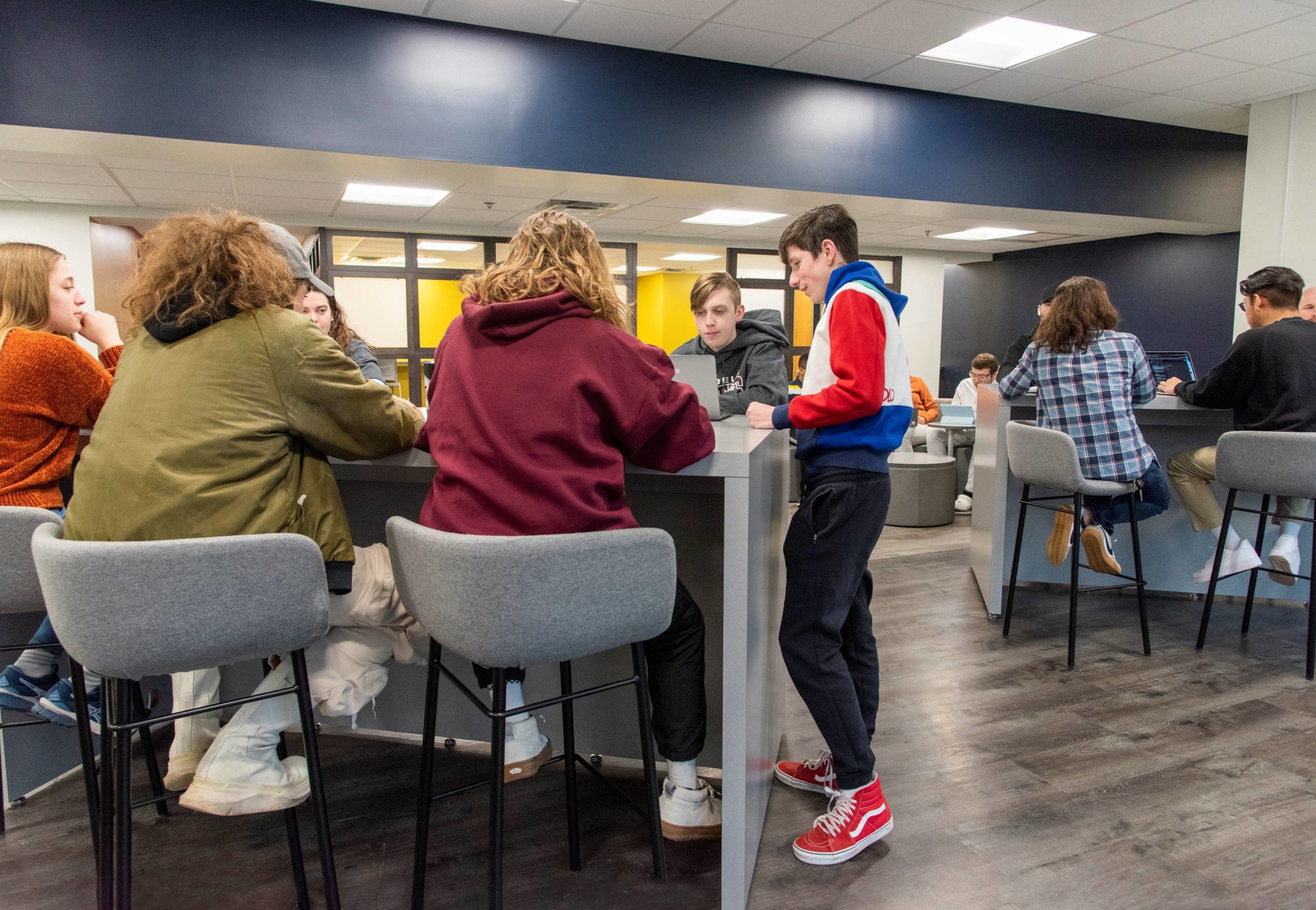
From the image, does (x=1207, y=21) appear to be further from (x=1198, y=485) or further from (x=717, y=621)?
(x=717, y=621)

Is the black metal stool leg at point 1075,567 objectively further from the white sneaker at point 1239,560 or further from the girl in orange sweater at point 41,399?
the girl in orange sweater at point 41,399

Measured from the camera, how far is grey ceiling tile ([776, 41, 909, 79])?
196 inches

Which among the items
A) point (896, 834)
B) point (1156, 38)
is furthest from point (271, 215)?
point (896, 834)

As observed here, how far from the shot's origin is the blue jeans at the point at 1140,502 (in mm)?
3201

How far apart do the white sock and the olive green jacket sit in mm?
882

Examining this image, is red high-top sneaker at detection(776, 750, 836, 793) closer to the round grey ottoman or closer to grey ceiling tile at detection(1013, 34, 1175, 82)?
the round grey ottoman

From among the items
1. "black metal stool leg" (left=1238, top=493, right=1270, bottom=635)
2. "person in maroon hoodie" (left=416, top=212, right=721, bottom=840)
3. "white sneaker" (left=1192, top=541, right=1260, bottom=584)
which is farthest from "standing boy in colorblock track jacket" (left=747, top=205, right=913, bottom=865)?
"black metal stool leg" (left=1238, top=493, right=1270, bottom=635)

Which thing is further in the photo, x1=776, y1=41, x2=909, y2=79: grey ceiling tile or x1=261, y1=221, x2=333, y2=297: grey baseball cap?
x1=776, y1=41, x2=909, y2=79: grey ceiling tile

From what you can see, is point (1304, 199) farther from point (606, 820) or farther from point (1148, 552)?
point (606, 820)

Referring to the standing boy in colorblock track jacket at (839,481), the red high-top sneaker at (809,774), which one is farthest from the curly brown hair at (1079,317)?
the red high-top sneaker at (809,774)

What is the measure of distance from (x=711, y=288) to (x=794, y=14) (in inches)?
86.7

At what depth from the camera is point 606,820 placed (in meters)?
2.04

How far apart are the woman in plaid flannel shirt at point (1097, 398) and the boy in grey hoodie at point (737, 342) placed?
41.2 inches

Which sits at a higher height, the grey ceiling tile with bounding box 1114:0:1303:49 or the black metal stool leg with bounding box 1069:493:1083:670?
the grey ceiling tile with bounding box 1114:0:1303:49
